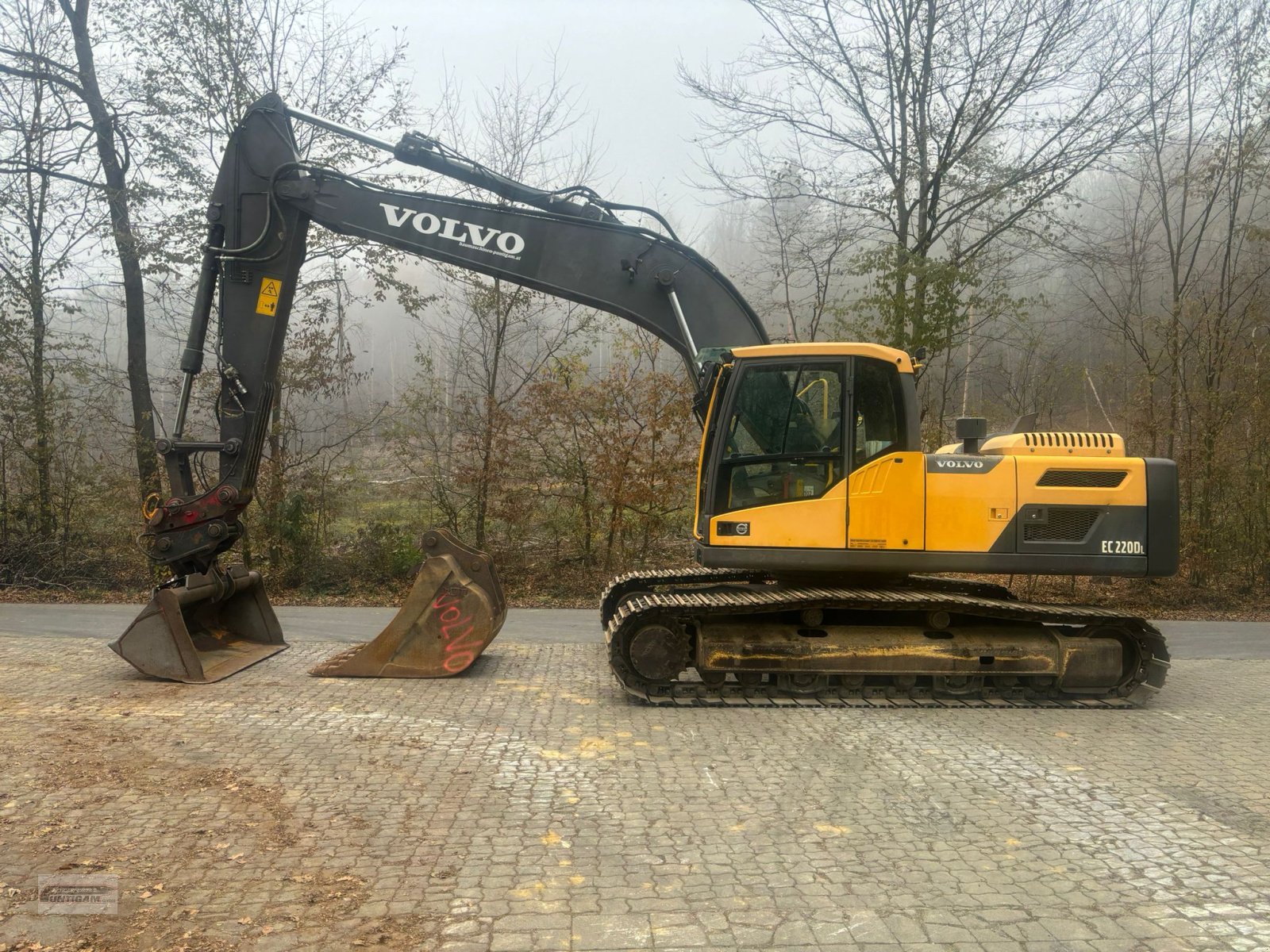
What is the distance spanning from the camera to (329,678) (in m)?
7.76

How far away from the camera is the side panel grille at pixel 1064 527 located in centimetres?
730

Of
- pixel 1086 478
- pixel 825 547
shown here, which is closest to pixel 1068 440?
pixel 1086 478

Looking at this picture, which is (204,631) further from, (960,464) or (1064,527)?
(1064,527)

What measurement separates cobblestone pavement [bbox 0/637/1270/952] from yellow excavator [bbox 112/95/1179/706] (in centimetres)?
43

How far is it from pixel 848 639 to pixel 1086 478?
2.19 m

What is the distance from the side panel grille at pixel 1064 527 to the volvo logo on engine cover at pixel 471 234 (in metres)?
4.70

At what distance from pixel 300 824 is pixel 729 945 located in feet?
7.09

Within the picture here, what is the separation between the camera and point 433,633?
25.9 feet

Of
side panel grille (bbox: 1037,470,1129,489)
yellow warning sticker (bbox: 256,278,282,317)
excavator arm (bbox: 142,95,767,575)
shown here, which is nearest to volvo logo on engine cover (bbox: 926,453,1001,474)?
side panel grille (bbox: 1037,470,1129,489)

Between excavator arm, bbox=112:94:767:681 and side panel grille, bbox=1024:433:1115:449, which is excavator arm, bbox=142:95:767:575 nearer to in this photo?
excavator arm, bbox=112:94:767:681

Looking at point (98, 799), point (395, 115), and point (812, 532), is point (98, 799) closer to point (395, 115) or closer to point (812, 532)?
point (812, 532)

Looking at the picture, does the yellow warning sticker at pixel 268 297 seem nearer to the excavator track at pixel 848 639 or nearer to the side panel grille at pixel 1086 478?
the excavator track at pixel 848 639

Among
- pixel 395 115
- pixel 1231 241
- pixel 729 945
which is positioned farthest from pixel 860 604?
pixel 1231 241

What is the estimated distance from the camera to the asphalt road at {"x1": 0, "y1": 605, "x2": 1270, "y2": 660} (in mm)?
10133
